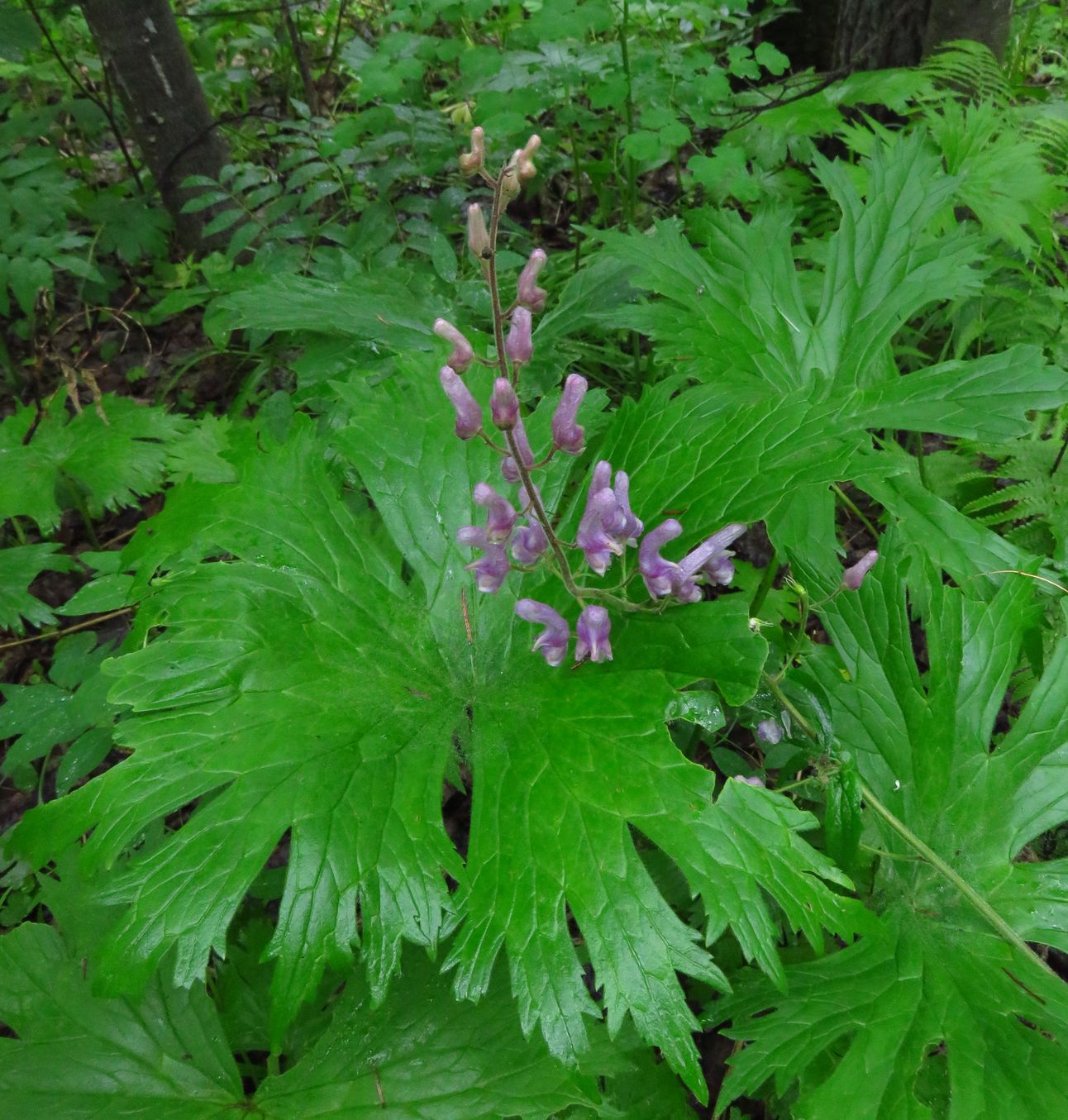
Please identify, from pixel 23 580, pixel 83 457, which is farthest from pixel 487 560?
pixel 83 457

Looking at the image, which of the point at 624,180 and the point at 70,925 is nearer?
the point at 70,925

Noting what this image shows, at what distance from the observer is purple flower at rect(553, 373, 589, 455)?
1241 millimetres

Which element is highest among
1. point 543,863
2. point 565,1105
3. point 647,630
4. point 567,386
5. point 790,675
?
point 567,386

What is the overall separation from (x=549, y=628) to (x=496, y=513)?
239 millimetres

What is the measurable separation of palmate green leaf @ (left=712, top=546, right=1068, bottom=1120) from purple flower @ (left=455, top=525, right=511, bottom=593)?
79cm

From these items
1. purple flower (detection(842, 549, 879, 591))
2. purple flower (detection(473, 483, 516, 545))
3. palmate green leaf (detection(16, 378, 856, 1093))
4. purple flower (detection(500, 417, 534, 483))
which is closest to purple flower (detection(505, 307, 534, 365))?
purple flower (detection(500, 417, 534, 483))

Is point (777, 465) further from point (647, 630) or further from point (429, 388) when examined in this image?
point (429, 388)

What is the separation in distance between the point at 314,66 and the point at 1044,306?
4666mm

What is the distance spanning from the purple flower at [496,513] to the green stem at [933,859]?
534mm

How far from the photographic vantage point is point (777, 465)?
1.49m

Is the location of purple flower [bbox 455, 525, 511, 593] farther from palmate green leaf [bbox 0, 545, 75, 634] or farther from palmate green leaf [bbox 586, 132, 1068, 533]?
palmate green leaf [bbox 0, 545, 75, 634]

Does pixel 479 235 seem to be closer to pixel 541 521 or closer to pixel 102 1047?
pixel 541 521

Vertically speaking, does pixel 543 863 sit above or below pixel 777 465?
below

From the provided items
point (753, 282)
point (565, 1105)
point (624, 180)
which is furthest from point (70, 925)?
point (624, 180)
